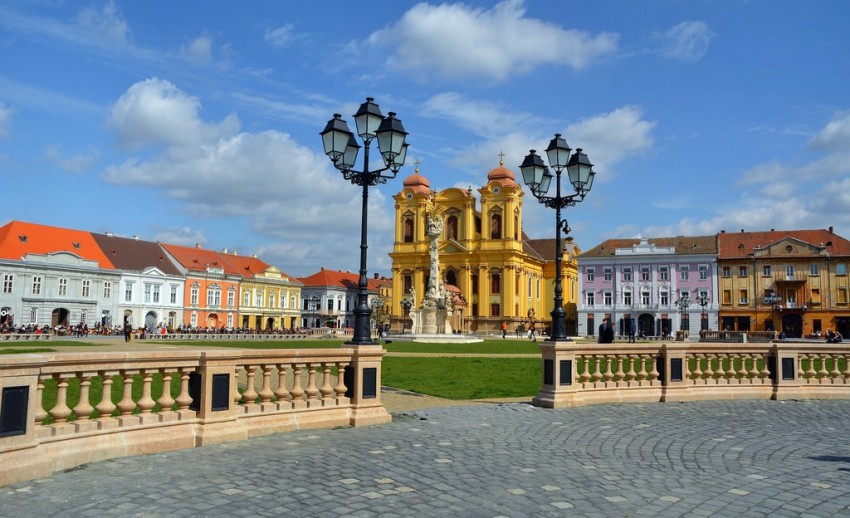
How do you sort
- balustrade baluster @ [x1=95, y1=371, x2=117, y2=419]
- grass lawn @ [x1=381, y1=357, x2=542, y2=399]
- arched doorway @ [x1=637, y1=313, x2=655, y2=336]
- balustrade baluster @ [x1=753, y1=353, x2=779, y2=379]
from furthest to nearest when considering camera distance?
arched doorway @ [x1=637, y1=313, x2=655, y2=336], grass lawn @ [x1=381, y1=357, x2=542, y2=399], balustrade baluster @ [x1=753, y1=353, x2=779, y2=379], balustrade baluster @ [x1=95, y1=371, x2=117, y2=419]

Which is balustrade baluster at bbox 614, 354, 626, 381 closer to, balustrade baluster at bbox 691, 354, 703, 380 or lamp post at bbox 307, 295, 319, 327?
balustrade baluster at bbox 691, 354, 703, 380

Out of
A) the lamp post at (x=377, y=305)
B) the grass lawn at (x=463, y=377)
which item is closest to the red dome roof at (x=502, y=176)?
the lamp post at (x=377, y=305)

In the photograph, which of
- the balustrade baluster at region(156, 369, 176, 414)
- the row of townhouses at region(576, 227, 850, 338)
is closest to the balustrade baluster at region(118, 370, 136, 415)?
the balustrade baluster at region(156, 369, 176, 414)

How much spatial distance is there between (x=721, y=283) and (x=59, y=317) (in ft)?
227

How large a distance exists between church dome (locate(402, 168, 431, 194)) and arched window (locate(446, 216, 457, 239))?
4797 mm

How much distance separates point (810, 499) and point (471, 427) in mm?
4926

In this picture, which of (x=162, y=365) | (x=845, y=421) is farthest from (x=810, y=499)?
(x=162, y=365)

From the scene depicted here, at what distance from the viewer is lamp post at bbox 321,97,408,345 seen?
11992mm

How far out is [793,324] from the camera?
235ft

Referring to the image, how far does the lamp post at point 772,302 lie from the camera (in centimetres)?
6981

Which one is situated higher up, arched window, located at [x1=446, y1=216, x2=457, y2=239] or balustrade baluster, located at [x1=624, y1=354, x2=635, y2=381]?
arched window, located at [x1=446, y1=216, x2=457, y2=239]

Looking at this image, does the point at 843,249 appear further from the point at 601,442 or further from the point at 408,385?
the point at 601,442

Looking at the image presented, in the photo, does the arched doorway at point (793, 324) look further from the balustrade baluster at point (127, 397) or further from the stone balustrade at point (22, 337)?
the balustrade baluster at point (127, 397)

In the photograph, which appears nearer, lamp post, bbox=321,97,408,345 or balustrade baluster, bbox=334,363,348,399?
balustrade baluster, bbox=334,363,348,399
